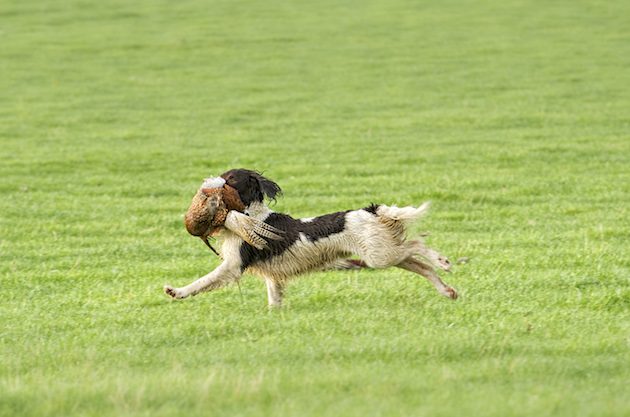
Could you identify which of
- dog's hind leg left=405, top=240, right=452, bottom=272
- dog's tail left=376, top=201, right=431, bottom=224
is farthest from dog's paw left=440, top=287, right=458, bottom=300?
dog's tail left=376, top=201, right=431, bottom=224

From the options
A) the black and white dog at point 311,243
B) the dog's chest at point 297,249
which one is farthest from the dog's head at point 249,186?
the dog's chest at point 297,249

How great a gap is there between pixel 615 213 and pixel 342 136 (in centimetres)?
859

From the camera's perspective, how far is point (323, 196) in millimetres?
16203

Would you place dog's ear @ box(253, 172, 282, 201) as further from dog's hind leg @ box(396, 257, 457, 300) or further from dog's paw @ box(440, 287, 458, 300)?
dog's paw @ box(440, 287, 458, 300)

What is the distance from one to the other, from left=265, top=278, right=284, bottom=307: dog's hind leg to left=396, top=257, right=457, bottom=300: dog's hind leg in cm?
97

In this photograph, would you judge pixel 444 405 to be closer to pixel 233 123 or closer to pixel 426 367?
pixel 426 367

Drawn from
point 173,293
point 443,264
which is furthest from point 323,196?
point 173,293

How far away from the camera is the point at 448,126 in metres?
23.0

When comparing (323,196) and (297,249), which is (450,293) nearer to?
(297,249)

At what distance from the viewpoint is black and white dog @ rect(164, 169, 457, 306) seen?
8.50 meters

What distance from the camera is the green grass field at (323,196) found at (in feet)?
20.2

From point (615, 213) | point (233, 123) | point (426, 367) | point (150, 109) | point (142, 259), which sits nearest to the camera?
point (426, 367)

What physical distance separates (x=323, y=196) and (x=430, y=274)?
24.7 ft

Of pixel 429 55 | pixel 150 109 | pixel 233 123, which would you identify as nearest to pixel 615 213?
pixel 233 123
